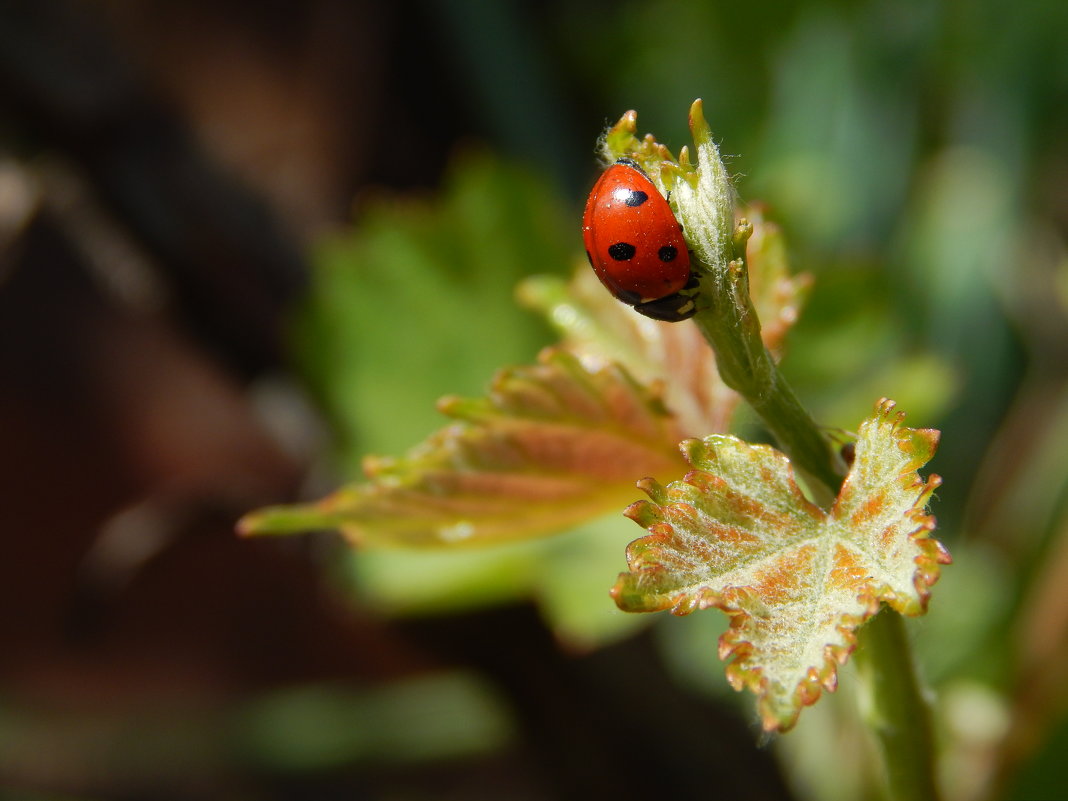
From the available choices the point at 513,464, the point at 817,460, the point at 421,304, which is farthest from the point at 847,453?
the point at 421,304

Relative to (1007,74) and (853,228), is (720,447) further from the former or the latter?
(1007,74)

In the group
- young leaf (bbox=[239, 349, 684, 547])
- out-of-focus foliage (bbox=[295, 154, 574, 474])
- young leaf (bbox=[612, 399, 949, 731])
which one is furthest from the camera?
out-of-focus foliage (bbox=[295, 154, 574, 474])

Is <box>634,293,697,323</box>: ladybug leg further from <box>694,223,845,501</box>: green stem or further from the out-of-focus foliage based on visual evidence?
the out-of-focus foliage

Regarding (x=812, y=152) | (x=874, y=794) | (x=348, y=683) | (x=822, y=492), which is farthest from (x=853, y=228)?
(x=822, y=492)

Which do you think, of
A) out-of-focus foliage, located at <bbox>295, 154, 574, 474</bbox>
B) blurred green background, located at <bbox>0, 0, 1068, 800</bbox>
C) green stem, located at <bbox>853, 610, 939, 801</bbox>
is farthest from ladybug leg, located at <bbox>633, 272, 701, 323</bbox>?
out-of-focus foliage, located at <bbox>295, 154, 574, 474</bbox>

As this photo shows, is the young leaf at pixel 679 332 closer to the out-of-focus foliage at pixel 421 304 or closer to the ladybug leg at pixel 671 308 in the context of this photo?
the ladybug leg at pixel 671 308

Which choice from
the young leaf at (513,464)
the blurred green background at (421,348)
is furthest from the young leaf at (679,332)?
the blurred green background at (421,348)

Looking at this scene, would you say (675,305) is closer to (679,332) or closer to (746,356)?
(746,356)
